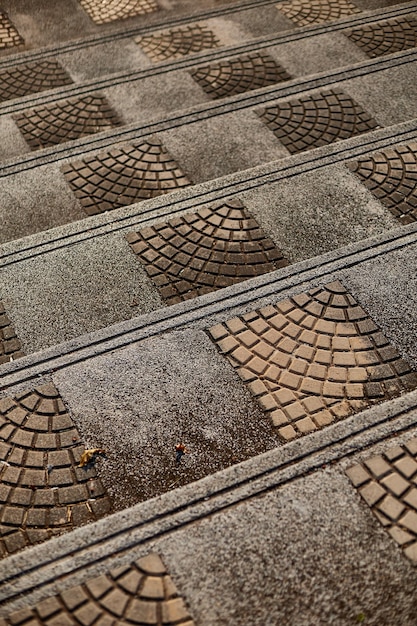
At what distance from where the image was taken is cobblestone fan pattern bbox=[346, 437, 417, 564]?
3770 millimetres

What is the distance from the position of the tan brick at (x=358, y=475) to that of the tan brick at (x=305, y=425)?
14.4 inches

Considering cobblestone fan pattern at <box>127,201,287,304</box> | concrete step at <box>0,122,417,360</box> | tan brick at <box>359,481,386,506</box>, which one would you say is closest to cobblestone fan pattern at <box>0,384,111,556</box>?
concrete step at <box>0,122,417,360</box>

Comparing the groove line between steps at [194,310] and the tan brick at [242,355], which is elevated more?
the groove line between steps at [194,310]

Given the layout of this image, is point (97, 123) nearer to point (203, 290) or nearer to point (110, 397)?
point (203, 290)

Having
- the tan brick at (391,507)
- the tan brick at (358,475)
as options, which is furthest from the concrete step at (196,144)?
the tan brick at (391,507)

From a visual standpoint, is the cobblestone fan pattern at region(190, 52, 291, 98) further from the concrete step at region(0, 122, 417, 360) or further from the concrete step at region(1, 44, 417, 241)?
the concrete step at region(0, 122, 417, 360)

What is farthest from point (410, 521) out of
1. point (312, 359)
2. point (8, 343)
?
point (8, 343)

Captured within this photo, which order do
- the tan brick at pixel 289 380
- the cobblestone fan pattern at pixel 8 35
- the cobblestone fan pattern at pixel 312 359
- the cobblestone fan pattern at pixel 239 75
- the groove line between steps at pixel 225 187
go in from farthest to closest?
the cobblestone fan pattern at pixel 8 35 → the cobblestone fan pattern at pixel 239 75 → the groove line between steps at pixel 225 187 → the tan brick at pixel 289 380 → the cobblestone fan pattern at pixel 312 359

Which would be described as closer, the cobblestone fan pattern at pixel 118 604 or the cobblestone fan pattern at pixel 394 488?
the cobblestone fan pattern at pixel 118 604

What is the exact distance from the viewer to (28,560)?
12.1 feet

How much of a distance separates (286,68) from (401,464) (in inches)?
191

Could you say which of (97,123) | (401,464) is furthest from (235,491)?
(97,123)

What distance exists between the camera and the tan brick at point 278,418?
4281mm

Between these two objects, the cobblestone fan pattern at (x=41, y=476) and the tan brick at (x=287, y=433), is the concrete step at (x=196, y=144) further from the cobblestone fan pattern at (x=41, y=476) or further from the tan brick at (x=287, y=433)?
the tan brick at (x=287, y=433)
